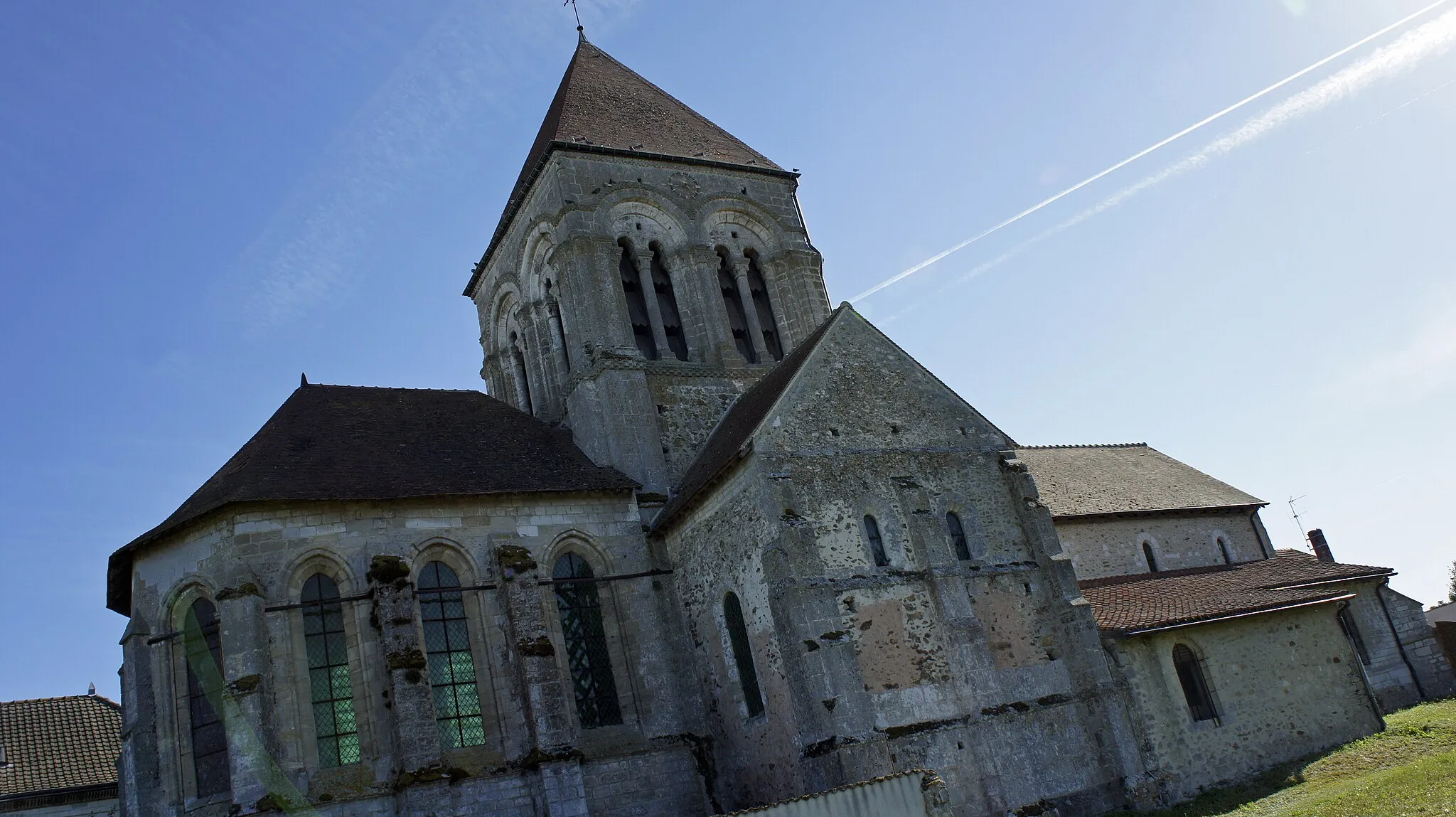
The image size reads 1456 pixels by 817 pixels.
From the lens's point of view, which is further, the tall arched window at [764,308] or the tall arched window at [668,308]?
the tall arched window at [764,308]

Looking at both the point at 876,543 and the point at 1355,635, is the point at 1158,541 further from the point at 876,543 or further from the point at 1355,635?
the point at 876,543

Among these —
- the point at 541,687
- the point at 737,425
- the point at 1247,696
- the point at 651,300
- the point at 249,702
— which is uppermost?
the point at 651,300

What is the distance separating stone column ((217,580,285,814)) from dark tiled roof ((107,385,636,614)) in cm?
165

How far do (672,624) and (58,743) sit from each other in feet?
53.2

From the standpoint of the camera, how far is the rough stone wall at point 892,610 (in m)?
15.8

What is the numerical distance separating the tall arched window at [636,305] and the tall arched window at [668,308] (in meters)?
0.35

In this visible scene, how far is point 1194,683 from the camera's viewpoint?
60.7ft

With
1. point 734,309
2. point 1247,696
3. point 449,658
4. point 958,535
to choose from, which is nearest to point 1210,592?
point 1247,696

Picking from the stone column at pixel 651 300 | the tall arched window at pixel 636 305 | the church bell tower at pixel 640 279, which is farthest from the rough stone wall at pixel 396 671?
the tall arched window at pixel 636 305

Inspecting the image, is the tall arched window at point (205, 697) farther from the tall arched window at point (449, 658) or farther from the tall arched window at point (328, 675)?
the tall arched window at point (449, 658)

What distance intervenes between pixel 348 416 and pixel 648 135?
9889 millimetres

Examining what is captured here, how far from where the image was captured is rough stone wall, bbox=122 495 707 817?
16.1 m

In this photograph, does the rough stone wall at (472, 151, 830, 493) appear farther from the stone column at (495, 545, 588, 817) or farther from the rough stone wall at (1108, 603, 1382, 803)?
the rough stone wall at (1108, 603, 1382, 803)

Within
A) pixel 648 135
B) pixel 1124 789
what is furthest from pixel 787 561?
pixel 648 135
